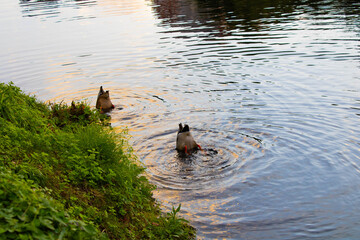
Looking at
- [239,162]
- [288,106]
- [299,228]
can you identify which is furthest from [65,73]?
[299,228]

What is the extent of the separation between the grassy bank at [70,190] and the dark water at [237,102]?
2.96 feet

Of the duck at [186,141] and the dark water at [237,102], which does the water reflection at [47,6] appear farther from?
the duck at [186,141]

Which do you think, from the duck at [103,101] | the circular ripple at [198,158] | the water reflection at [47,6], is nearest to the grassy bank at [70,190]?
the circular ripple at [198,158]

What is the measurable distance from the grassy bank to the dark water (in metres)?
0.90

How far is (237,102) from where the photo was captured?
1291 cm

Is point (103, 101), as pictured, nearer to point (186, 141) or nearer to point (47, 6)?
point (186, 141)

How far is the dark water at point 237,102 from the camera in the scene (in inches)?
290

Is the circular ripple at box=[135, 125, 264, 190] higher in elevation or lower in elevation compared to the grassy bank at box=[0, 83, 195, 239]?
lower

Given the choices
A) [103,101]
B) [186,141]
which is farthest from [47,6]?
[186,141]

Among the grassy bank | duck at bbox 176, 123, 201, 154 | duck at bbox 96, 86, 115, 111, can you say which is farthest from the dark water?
the grassy bank

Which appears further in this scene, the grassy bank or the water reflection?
the water reflection

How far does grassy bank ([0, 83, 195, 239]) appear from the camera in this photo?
13.8 ft

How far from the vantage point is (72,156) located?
6.86 metres

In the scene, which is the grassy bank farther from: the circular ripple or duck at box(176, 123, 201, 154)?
duck at box(176, 123, 201, 154)
